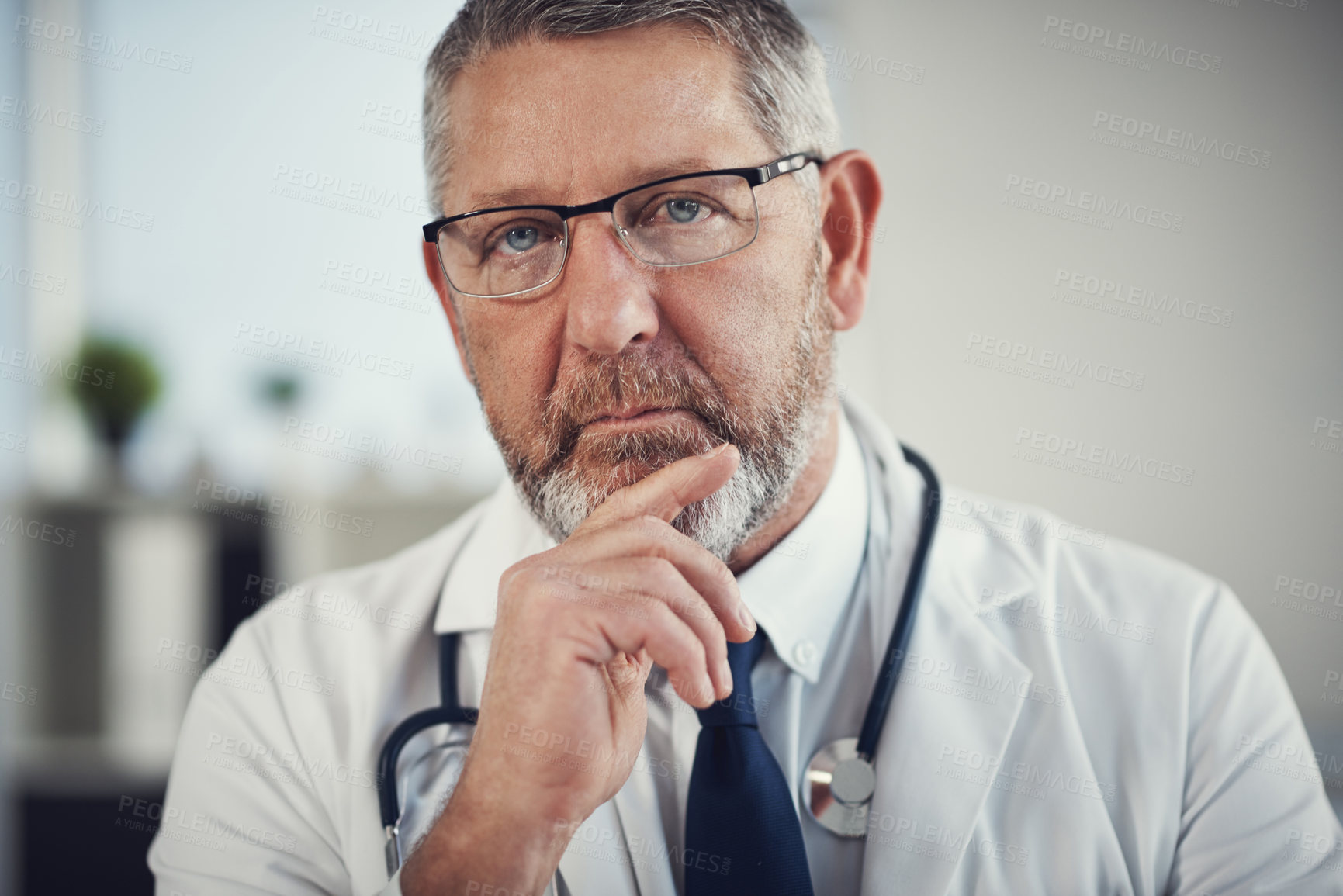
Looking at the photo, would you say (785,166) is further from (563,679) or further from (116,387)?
(116,387)

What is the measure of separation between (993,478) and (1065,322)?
43cm

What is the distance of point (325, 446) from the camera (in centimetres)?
259

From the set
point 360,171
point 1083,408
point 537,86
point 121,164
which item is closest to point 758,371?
point 537,86

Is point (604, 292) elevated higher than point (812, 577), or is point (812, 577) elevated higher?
point (604, 292)

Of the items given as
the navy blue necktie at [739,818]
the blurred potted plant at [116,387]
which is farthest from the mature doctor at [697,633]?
the blurred potted plant at [116,387]

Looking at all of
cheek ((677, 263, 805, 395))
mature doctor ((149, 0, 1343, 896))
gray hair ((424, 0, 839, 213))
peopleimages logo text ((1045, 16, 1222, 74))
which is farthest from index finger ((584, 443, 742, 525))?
peopleimages logo text ((1045, 16, 1222, 74))

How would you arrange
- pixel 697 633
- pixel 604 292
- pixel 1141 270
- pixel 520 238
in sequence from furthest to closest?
pixel 1141 270, pixel 520 238, pixel 604 292, pixel 697 633

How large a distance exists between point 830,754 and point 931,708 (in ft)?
0.47

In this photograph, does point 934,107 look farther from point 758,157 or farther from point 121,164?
point 121,164

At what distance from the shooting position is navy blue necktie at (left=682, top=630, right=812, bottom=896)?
34.9 inches

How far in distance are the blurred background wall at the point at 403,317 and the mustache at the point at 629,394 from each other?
0.89m

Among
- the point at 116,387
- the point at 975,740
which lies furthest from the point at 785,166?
the point at 116,387

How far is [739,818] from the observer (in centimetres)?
91

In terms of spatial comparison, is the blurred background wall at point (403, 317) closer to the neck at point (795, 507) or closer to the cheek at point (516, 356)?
the neck at point (795, 507)
